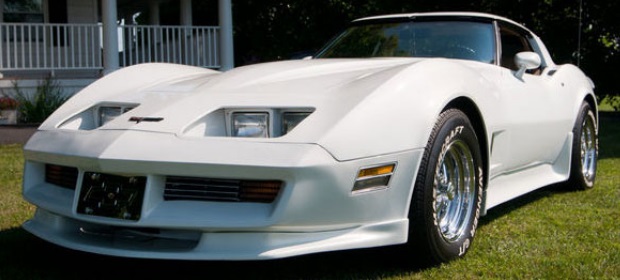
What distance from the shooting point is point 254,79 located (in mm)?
3510

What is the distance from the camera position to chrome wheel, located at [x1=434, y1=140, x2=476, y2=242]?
3.42m

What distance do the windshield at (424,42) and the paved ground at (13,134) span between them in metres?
5.87

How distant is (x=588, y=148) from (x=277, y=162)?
3.82 m

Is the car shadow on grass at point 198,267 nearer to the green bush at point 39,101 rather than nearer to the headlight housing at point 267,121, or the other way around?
the headlight housing at point 267,121

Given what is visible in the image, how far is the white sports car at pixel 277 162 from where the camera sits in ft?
9.21

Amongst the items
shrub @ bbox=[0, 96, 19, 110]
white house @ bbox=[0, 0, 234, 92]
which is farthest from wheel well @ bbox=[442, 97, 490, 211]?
white house @ bbox=[0, 0, 234, 92]

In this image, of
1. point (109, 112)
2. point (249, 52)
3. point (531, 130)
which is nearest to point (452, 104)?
point (531, 130)

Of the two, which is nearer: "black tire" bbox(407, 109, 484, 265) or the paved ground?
"black tire" bbox(407, 109, 484, 265)

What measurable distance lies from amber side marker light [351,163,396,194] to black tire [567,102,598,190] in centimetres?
276

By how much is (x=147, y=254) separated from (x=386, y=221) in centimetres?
96

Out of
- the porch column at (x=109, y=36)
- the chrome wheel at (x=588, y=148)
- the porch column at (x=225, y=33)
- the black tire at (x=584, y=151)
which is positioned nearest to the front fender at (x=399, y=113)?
the black tire at (x=584, y=151)

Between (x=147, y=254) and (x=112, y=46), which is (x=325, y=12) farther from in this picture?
(x=147, y=254)

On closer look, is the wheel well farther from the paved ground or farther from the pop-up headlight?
the paved ground

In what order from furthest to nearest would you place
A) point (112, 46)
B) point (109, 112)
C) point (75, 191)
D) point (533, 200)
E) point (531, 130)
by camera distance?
point (112, 46), point (533, 200), point (531, 130), point (109, 112), point (75, 191)
